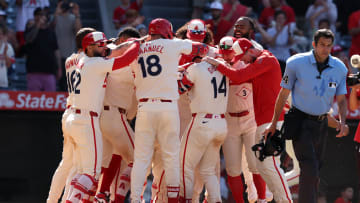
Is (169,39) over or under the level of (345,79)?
over

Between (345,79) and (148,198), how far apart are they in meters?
4.64

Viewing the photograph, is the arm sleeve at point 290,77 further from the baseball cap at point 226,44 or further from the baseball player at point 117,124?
the baseball player at point 117,124

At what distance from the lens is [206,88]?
8.41 m

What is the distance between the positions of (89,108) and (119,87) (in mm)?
704

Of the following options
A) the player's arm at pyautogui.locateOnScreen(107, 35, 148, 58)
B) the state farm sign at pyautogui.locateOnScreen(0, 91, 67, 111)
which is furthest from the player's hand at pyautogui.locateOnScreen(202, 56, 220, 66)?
the state farm sign at pyautogui.locateOnScreen(0, 91, 67, 111)

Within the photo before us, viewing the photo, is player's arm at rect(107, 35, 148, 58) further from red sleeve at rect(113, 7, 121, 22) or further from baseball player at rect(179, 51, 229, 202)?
red sleeve at rect(113, 7, 121, 22)

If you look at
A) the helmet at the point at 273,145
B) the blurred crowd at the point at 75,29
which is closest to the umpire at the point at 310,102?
the helmet at the point at 273,145

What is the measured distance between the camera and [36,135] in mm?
11414

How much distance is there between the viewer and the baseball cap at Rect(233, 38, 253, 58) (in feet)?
28.0

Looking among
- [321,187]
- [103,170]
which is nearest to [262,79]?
[103,170]

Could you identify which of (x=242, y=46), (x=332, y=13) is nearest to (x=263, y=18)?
(x=332, y=13)

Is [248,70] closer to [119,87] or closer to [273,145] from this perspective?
[273,145]

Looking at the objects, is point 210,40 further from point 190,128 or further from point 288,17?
point 288,17

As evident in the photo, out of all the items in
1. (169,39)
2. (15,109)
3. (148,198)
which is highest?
(169,39)
